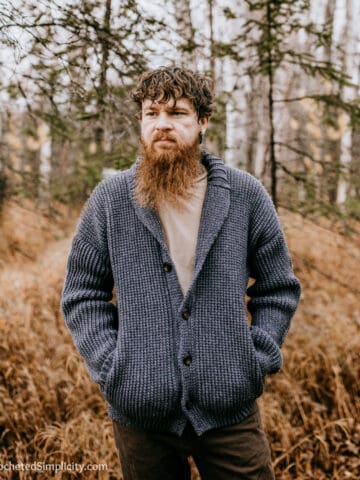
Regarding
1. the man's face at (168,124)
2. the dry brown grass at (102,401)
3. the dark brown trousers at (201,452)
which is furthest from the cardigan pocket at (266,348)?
the dry brown grass at (102,401)

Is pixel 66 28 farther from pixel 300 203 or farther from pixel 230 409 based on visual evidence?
pixel 300 203

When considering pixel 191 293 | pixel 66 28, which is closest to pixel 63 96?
pixel 66 28

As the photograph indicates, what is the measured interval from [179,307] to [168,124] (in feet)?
2.71

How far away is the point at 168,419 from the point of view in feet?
6.07

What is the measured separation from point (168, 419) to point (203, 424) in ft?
0.49

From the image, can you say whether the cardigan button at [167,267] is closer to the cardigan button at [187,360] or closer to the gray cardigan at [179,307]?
the gray cardigan at [179,307]

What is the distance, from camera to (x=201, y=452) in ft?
6.40

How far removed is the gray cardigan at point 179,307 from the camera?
184 centimetres

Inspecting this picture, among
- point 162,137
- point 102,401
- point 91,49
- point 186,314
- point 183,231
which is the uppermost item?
point 91,49

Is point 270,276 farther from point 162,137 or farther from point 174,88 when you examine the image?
point 174,88

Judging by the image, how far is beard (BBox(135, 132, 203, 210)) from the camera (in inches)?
80.0

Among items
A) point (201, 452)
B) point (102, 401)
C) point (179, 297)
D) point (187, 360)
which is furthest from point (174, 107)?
point (102, 401)

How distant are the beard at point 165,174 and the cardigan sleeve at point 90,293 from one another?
0.78 feet

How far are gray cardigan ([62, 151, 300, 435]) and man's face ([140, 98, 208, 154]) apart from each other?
21cm
